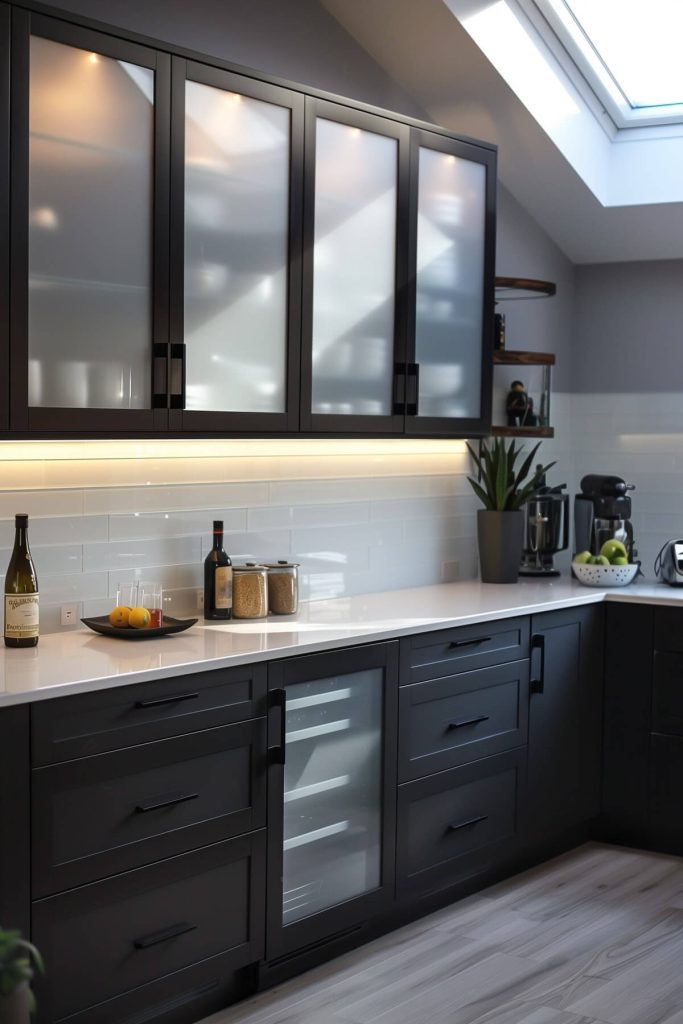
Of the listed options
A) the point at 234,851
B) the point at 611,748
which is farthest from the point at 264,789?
the point at 611,748

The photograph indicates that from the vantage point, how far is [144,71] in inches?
121

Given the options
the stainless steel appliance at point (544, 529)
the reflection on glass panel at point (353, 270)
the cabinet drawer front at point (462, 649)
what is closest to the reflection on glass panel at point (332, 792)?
the cabinet drawer front at point (462, 649)

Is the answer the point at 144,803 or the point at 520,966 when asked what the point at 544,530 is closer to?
the point at 520,966

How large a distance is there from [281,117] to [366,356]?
77cm

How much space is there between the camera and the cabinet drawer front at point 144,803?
8.55 ft

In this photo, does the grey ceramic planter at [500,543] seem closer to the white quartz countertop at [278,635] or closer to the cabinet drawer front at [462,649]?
the white quartz countertop at [278,635]

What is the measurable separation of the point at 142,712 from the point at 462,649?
1293 mm

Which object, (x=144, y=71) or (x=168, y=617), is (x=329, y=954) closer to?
(x=168, y=617)

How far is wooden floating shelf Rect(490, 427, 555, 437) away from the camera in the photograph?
4750 millimetres

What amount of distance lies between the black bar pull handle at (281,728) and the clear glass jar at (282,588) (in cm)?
60

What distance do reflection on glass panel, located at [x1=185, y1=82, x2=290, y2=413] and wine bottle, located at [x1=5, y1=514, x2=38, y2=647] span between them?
58cm

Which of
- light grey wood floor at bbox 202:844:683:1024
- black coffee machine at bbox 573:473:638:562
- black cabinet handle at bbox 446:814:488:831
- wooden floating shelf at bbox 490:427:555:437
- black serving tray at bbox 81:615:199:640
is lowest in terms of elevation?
light grey wood floor at bbox 202:844:683:1024

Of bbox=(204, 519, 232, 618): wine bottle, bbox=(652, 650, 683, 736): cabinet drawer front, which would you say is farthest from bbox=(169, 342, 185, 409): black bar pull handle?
bbox=(652, 650, 683, 736): cabinet drawer front

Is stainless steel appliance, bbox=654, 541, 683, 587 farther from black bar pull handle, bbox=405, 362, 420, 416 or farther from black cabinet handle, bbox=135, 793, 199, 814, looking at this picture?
black cabinet handle, bbox=135, 793, 199, 814
